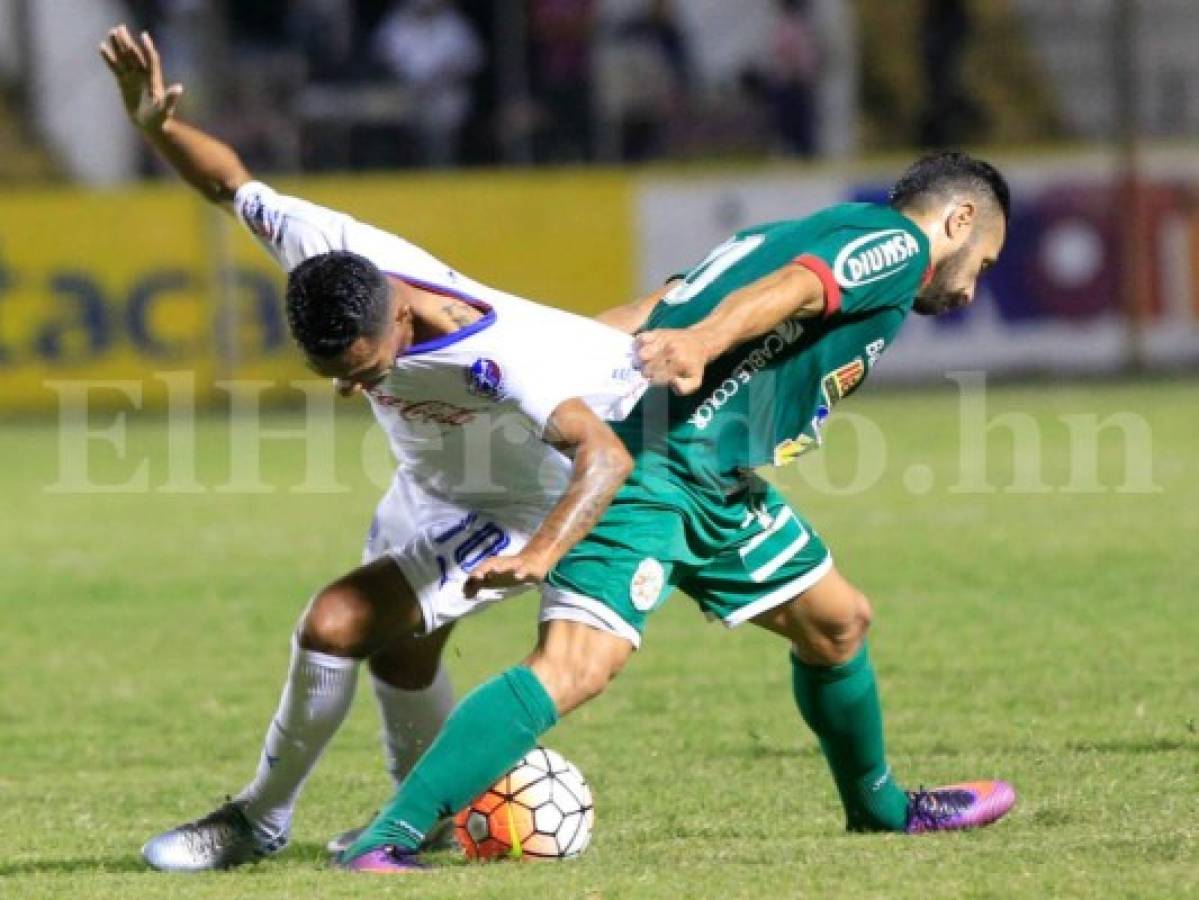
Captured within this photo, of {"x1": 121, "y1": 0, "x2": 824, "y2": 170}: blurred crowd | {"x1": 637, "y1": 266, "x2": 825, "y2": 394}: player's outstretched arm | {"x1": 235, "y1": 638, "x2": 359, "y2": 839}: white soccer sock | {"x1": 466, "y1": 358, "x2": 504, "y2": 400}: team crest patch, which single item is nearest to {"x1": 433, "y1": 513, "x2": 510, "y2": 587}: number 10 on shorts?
{"x1": 235, "y1": 638, "x2": 359, "y2": 839}: white soccer sock

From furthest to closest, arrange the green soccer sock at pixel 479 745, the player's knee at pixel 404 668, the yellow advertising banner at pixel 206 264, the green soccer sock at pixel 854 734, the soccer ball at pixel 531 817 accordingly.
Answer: the yellow advertising banner at pixel 206 264
the player's knee at pixel 404 668
the green soccer sock at pixel 854 734
the soccer ball at pixel 531 817
the green soccer sock at pixel 479 745

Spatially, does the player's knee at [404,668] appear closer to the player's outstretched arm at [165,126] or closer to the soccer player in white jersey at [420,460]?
the soccer player in white jersey at [420,460]

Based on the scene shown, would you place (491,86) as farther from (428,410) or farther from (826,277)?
(826,277)

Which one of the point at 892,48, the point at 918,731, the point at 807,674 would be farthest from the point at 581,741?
the point at 892,48

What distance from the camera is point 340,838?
20.9 ft

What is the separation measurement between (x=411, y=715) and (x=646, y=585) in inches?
43.8

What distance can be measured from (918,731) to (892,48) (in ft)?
47.5

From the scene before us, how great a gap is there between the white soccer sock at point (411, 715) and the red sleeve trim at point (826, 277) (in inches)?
63.7

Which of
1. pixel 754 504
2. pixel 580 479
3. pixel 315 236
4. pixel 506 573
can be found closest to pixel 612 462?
pixel 580 479

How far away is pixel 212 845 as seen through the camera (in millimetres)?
6254

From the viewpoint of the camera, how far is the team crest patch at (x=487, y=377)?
5758 millimetres

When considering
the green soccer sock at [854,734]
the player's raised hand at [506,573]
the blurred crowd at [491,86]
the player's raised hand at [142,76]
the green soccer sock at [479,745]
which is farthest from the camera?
the blurred crowd at [491,86]

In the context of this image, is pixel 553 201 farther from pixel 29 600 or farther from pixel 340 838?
pixel 340 838

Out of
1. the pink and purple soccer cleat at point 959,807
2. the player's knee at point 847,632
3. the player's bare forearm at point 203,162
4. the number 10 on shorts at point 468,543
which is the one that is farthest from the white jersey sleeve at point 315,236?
the pink and purple soccer cleat at point 959,807
